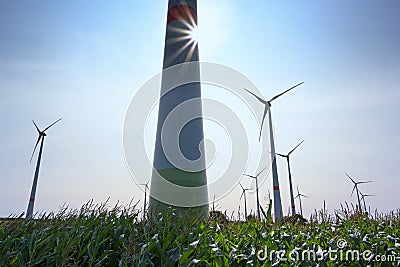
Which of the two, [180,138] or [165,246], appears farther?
[180,138]

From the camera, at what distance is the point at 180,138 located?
1272cm

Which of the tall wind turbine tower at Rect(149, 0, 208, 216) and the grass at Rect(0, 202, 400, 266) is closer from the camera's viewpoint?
the grass at Rect(0, 202, 400, 266)

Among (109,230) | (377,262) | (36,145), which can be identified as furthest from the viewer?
(36,145)

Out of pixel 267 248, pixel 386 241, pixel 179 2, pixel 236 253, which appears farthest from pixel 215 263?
pixel 179 2

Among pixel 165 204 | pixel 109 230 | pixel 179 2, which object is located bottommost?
pixel 109 230

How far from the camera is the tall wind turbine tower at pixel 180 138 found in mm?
11789

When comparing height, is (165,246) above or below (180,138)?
below

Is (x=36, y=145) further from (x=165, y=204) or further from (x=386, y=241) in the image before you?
(x=386, y=241)

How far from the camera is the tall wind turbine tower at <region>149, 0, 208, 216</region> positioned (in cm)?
1179

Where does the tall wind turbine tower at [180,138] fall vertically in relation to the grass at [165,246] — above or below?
above

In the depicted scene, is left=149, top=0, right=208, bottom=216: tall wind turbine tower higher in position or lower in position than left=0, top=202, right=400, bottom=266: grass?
higher

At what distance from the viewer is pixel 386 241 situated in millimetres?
5992

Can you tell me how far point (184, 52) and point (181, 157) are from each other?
526 cm

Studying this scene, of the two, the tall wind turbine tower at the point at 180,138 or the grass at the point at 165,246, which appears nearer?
the grass at the point at 165,246
